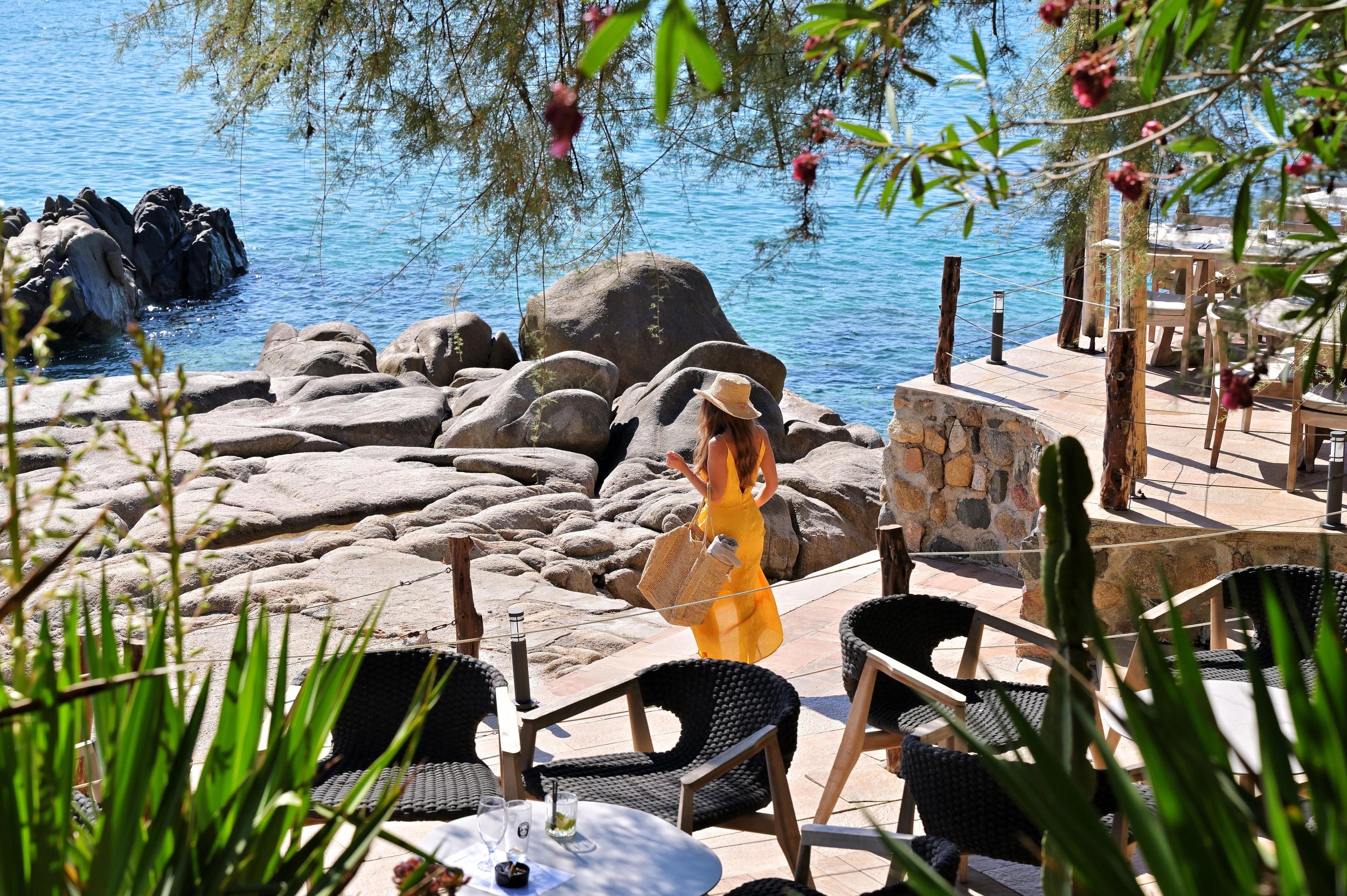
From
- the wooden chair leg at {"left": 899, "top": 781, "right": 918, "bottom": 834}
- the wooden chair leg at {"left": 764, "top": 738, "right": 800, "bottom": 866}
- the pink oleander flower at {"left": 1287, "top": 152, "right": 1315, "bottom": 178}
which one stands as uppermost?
the pink oleander flower at {"left": 1287, "top": 152, "right": 1315, "bottom": 178}

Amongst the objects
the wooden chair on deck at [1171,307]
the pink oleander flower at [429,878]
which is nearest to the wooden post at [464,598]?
the pink oleander flower at [429,878]

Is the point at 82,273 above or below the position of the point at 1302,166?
below

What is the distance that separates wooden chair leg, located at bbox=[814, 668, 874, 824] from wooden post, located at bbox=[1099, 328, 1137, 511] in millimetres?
2010

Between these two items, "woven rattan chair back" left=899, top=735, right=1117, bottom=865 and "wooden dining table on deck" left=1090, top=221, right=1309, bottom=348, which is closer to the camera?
"woven rattan chair back" left=899, top=735, right=1117, bottom=865

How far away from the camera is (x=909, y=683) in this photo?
366 cm

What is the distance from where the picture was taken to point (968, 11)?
4023 mm

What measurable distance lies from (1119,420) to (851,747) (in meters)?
2.17

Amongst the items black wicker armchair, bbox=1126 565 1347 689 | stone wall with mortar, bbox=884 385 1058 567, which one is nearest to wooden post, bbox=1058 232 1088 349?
stone wall with mortar, bbox=884 385 1058 567

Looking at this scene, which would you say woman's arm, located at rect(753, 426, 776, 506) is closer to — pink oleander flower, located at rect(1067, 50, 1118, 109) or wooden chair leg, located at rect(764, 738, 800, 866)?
wooden chair leg, located at rect(764, 738, 800, 866)

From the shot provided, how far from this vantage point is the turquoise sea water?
21109mm

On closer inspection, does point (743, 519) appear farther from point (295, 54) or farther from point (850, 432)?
point (850, 432)

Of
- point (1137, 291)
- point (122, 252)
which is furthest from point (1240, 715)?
point (122, 252)

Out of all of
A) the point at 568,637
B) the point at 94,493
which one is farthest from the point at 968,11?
the point at 94,493

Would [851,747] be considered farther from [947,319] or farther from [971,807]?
[947,319]
